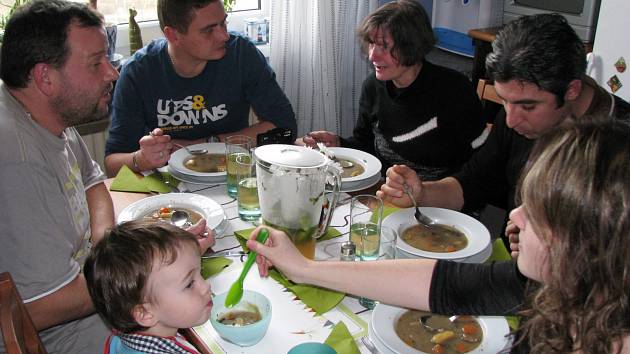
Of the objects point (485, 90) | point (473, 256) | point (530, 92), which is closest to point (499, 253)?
point (473, 256)

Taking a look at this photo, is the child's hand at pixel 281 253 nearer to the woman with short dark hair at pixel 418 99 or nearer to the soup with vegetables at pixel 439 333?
the soup with vegetables at pixel 439 333

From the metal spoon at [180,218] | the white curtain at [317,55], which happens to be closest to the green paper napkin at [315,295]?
the metal spoon at [180,218]

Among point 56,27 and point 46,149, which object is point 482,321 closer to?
point 46,149

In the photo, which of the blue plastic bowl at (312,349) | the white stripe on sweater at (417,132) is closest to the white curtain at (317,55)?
the white stripe on sweater at (417,132)

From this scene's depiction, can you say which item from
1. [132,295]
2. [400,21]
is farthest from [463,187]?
[132,295]

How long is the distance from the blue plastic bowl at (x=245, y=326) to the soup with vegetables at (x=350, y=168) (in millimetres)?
709

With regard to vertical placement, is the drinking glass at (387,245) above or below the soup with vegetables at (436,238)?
above

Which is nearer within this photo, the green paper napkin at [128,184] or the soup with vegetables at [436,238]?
the soup with vegetables at [436,238]

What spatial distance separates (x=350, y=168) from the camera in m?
1.91

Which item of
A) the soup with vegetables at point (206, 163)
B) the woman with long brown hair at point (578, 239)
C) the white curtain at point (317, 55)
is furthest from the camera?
the white curtain at point (317, 55)

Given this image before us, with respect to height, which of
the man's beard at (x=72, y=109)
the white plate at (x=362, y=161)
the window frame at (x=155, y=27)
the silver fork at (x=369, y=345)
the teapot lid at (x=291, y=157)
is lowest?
the silver fork at (x=369, y=345)

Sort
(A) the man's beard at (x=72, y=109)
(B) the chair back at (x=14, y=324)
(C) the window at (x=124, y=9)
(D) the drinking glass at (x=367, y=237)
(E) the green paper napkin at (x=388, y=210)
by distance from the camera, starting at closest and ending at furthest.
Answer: (B) the chair back at (x=14, y=324)
(D) the drinking glass at (x=367, y=237)
(A) the man's beard at (x=72, y=109)
(E) the green paper napkin at (x=388, y=210)
(C) the window at (x=124, y=9)

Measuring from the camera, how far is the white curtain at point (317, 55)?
3033 mm

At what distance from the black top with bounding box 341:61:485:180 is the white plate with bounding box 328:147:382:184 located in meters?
0.26
